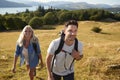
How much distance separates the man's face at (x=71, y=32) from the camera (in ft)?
18.9

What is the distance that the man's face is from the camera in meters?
Answer: 5.75

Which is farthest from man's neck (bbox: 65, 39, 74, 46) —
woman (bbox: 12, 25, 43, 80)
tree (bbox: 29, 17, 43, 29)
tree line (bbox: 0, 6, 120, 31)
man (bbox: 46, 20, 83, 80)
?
tree (bbox: 29, 17, 43, 29)

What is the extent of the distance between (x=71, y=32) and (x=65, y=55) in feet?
2.08

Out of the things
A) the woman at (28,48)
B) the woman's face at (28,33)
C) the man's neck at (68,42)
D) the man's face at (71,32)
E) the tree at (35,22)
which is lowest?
the tree at (35,22)

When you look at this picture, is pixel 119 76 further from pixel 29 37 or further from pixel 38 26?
pixel 38 26

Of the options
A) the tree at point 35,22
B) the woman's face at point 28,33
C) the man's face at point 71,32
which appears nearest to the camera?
the man's face at point 71,32

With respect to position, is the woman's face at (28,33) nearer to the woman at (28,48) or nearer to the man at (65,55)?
the woman at (28,48)

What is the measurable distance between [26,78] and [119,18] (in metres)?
118

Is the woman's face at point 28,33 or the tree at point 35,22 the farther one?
the tree at point 35,22

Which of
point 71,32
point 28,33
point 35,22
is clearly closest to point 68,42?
point 71,32

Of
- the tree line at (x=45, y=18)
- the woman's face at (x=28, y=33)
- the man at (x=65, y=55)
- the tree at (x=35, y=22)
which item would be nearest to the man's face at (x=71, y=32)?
the man at (x=65, y=55)

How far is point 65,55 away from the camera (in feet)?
20.0

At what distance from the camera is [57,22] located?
4252 inches

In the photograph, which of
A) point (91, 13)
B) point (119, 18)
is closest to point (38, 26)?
point (91, 13)
